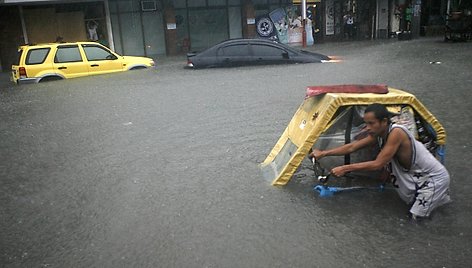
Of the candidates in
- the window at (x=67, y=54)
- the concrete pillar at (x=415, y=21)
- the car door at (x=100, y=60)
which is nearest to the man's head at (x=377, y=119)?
the car door at (x=100, y=60)

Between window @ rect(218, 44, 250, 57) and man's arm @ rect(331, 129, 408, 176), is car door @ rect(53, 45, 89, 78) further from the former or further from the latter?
man's arm @ rect(331, 129, 408, 176)

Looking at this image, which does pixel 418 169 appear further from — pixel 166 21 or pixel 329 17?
pixel 329 17

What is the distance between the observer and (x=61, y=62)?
14.1 meters

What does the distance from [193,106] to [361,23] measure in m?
20.0

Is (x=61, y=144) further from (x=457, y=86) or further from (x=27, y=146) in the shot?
(x=457, y=86)

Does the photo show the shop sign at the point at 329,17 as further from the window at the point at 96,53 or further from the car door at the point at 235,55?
the window at the point at 96,53

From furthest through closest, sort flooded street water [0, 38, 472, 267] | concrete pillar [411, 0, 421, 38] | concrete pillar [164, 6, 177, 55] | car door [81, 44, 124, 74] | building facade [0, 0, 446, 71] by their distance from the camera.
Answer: concrete pillar [411, 0, 421, 38] → concrete pillar [164, 6, 177, 55] → building facade [0, 0, 446, 71] → car door [81, 44, 124, 74] → flooded street water [0, 38, 472, 267]

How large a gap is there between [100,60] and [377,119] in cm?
1201

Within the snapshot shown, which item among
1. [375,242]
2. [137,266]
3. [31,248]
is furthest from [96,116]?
[375,242]

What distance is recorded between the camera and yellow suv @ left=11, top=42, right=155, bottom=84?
13766 mm

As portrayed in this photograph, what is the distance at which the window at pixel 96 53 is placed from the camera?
1444cm

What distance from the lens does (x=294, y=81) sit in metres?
12.5

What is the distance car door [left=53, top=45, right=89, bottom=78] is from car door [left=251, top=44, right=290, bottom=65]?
5787mm

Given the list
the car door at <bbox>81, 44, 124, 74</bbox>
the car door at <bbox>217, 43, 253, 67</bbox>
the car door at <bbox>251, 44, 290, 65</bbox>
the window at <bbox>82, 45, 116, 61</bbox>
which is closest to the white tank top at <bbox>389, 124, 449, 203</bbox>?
the car door at <bbox>251, 44, 290, 65</bbox>
